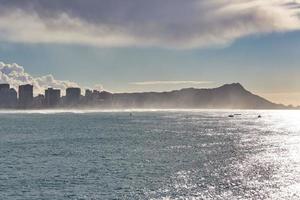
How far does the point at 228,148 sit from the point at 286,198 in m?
71.1

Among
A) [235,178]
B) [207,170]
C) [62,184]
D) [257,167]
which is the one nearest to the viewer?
[62,184]

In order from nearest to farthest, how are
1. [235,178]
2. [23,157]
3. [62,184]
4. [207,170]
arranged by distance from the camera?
[62,184] < [235,178] < [207,170] < [23,157]

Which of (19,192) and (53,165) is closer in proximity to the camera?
(19,192)

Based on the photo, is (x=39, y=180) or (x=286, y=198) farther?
(x=39, y=180)

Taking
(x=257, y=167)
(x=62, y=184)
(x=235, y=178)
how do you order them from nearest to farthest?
(x=62, y=184) → (x=235, y=178) → (x=257, y=167)

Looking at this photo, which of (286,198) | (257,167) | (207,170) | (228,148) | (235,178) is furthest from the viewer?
(228,148)

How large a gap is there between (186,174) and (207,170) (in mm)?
7185

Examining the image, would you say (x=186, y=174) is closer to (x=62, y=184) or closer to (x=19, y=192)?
(x=62, y=184)

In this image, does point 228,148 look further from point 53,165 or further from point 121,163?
point 53,165

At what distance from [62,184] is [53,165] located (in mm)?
23846

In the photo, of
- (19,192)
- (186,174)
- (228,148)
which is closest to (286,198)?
(186,174)

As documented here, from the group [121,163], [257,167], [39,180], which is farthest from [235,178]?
[39,180]

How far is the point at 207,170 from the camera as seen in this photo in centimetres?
9344

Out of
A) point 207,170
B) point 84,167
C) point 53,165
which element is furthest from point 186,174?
point 53,165
